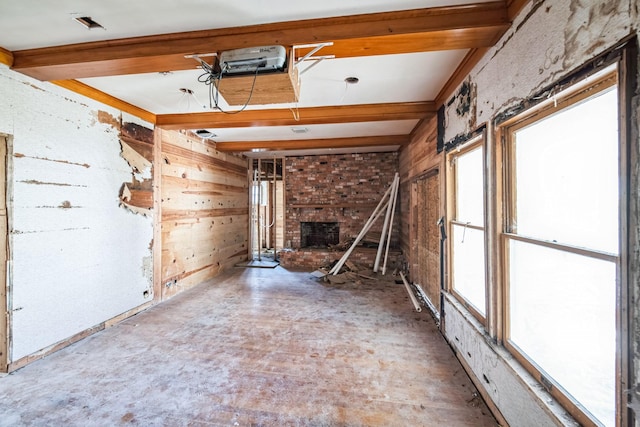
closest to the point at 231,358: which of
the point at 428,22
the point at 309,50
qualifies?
the point at 309,50

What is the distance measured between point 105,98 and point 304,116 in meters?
2.24

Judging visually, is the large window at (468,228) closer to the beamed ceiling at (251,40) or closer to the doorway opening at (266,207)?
the beamed ceiling at (251,40)

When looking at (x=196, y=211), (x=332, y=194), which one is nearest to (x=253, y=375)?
(x=196, y=211)

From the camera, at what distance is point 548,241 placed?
1.35m

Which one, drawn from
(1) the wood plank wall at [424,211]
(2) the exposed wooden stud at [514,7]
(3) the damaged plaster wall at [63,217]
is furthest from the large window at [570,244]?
(3) the damaged plaster wall at [63,217]

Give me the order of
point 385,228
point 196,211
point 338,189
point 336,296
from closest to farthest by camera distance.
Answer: point 336,296 → point 196,211 → point 385,228 → point 338,189

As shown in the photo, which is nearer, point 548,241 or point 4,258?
point 548,241

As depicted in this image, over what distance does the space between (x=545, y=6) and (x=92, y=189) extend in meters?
3.93

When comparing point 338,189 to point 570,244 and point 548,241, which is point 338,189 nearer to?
point 548,241

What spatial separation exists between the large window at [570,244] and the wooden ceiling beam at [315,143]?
3363mm

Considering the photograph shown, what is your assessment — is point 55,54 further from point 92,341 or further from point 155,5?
point 92,341

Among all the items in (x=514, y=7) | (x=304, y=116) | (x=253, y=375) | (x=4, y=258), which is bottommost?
(x=253, y=375)

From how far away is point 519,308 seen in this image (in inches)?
65.3

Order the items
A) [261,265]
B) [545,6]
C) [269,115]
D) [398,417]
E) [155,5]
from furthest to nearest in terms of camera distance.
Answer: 1. [261,265]
2. [269,115]
3. [398,417]
4. [155,5]
5. [545,6]
